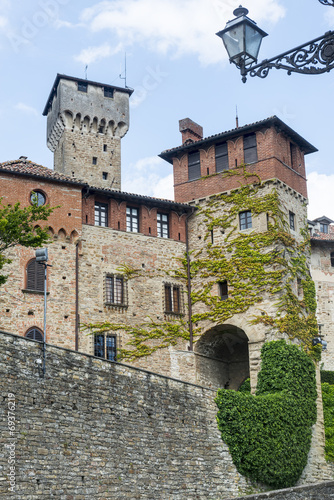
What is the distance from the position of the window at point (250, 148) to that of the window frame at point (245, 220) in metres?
2.82

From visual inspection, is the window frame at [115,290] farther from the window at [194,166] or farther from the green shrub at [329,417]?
the green shrub at [329,417]

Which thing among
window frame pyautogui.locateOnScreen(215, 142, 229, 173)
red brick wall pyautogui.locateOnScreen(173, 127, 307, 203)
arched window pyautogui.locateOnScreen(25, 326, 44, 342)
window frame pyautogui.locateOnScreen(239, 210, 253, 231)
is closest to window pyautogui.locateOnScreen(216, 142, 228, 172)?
window frame pyautogui.locateOnScreen(215, 142, 229, 173)

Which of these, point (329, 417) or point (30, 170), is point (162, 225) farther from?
point (329, 417)

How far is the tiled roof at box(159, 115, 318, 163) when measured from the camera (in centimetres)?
3613

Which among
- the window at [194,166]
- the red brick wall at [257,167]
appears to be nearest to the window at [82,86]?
the red brick wall at [257,167]

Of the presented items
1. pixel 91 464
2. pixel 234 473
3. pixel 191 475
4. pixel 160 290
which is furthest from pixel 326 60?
pixel 160 290

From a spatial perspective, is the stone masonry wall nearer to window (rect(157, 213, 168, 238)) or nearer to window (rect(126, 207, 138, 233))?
window (rect(126, 207, 138, 233))

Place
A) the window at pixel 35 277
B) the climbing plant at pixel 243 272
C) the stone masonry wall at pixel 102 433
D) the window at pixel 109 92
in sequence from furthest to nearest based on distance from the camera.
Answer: the window at pixel 109 92, the climbing plant at pixel 243 272, the window at pixel 35 277, the stone masonry wall at pixel 102 433

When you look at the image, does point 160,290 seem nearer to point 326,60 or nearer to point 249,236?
point 249,236

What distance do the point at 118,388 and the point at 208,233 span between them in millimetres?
15891

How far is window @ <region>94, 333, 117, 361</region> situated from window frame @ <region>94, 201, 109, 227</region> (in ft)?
18.0

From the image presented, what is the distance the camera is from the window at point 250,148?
120 ft

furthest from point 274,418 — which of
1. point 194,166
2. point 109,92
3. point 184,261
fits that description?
point 109,92

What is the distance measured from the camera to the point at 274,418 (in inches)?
1160
